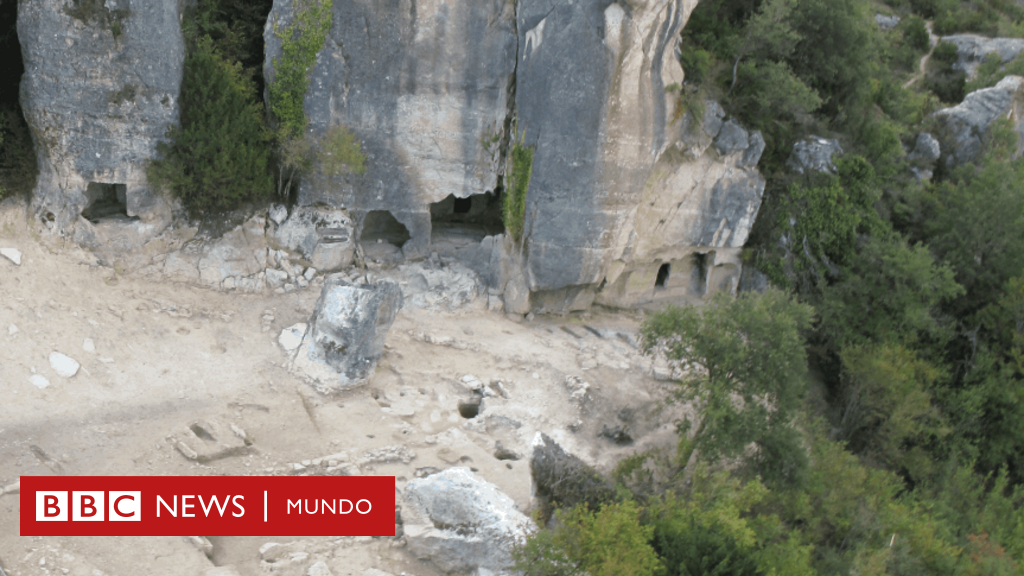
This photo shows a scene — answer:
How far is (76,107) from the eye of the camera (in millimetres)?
12930

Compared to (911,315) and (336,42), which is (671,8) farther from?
(911,315)

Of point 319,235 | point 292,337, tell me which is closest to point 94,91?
point 319,235

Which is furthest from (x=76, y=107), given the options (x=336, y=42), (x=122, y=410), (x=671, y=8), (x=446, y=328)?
(x=671, y=8)

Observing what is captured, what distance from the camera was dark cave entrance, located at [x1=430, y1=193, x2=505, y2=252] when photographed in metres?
18.1

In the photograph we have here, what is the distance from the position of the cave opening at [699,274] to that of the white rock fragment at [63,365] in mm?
15170

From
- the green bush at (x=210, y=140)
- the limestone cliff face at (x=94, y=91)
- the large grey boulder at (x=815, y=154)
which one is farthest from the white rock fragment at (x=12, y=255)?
the large grey boulder at (x=815, y=154)

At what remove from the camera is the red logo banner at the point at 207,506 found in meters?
8.77

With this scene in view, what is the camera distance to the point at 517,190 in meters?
15.9

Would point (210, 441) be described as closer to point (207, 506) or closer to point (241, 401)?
point (241, 401)

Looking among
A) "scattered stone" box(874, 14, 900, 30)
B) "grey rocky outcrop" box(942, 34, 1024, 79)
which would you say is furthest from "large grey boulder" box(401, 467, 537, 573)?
"scattered stone" box(874, 14, 900, 30)

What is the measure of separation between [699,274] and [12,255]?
16.6 m

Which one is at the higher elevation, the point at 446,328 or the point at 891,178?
the point at 891,178

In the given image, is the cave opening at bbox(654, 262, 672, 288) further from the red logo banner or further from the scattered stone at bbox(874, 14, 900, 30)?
the scattered stone at bbox(874, 14, 900, 30)

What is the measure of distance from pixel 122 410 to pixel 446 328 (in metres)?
6.77
